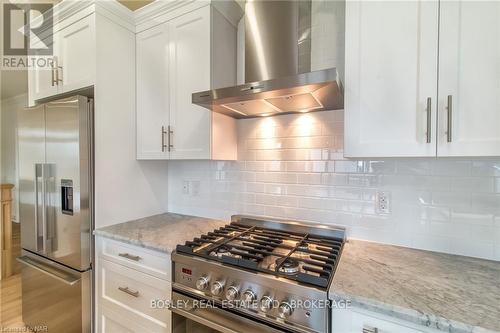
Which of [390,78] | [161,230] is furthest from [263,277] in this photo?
[390,78]

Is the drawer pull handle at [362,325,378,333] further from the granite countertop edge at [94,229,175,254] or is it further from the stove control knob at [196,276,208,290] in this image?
the granite countertop edge at [94,229,175,254]

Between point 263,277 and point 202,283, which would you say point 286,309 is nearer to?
point 263,277

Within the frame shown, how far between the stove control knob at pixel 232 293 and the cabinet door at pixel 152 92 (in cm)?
105

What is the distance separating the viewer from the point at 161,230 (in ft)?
5.26

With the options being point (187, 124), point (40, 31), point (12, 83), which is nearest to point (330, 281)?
point (187, 124)

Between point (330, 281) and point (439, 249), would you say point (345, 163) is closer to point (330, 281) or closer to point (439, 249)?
point (439, 249)

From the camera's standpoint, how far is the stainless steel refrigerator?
1.58 metres

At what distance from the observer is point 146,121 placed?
1806 mm

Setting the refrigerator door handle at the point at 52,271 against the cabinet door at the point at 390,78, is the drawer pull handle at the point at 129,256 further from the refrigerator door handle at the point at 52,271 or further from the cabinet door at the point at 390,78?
the cabinet door at the point at 390,78

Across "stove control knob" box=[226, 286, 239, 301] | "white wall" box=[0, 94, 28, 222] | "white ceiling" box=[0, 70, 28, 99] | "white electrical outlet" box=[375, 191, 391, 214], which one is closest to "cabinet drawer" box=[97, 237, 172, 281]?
"stove control knob" box=[226, 286, 239, 301]

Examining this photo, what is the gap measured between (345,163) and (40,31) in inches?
101

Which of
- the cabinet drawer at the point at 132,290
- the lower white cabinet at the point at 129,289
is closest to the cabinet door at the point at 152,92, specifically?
the lower white cabinet at the point at 129,289

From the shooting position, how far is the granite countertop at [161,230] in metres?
1.37

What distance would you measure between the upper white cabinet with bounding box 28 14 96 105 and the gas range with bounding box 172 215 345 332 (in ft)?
4.66
